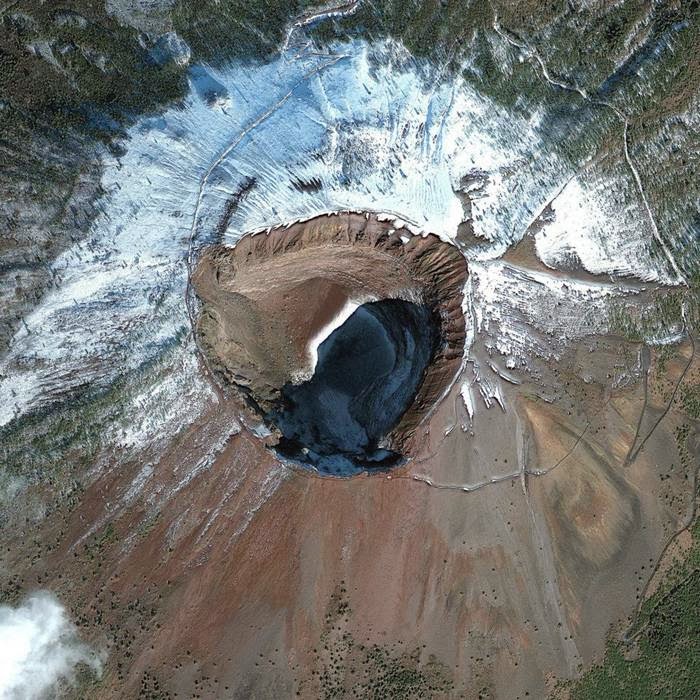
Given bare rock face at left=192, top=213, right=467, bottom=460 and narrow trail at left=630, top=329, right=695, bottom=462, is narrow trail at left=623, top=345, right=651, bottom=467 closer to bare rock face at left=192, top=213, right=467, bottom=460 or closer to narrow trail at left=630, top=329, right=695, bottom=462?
narrow trail at left=630, top=329, right=695, bottom=462

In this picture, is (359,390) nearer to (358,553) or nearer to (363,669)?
(358,553)

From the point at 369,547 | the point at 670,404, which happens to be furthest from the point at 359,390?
the point at 670,404

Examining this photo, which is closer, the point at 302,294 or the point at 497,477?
the point at 497,477

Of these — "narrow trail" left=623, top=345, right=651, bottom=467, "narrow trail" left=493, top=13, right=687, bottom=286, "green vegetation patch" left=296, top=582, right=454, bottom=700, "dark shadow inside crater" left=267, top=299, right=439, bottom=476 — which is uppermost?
"narrow trail" left=493, top=13, right=687, bottom=286

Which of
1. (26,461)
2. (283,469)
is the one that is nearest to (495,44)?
(283,469)

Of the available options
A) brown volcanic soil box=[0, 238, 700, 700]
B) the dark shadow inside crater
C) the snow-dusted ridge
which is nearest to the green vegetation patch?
brown volcanic soil box=[0, 238, 700, 700]

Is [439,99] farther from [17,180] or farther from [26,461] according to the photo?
[26,461]

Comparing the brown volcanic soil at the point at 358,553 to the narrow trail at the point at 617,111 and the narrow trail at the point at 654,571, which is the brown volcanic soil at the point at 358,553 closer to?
the narrow trail at the point at 654,571
